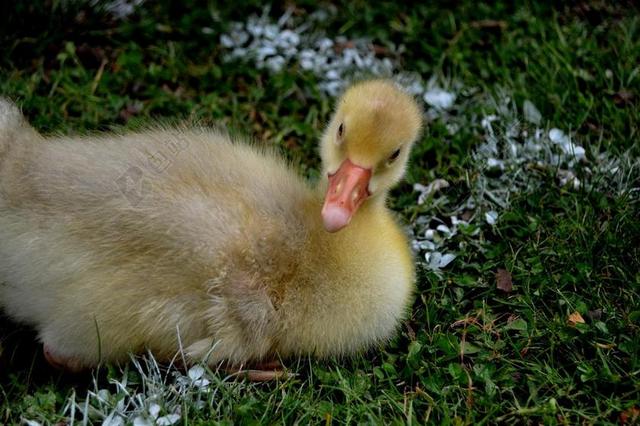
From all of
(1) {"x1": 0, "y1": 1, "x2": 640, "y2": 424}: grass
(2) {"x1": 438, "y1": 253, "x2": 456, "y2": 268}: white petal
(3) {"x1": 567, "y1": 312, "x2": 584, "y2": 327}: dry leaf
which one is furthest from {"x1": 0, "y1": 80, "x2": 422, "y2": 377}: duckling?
(3) {"x1": 567, "y1": 312, "x2": 584, "y2": 327}: dry leaf

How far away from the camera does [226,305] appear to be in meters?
2.51

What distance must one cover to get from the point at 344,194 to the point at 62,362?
3.35 ft

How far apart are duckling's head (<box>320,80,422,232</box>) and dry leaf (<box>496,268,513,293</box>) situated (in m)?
0.59

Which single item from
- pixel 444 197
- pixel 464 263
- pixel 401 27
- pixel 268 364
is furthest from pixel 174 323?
pixel 401 27

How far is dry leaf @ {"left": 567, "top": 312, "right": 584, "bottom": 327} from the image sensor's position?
9.37 ft

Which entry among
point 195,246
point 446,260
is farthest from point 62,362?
point 446,260

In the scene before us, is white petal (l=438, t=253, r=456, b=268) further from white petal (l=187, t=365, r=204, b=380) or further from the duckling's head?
white petal (l=187, t=365, r=204, b=380)

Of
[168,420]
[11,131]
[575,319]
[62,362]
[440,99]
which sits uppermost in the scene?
[11,131]

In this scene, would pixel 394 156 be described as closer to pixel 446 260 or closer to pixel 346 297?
pixel 346 297

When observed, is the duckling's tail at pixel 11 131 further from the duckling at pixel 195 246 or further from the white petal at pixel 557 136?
the white petal at pixel 557 136

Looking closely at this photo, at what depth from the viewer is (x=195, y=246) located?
96.9 inches

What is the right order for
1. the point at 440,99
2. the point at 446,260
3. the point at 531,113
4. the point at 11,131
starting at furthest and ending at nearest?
1. the point at 440,99
2. the point at 531,113
3. the point at 446,260
4. the point at 11,131

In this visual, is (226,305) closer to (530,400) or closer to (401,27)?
(530,400)

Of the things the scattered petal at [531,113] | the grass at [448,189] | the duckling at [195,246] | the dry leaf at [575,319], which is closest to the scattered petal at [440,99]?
the grass at [448,189]
